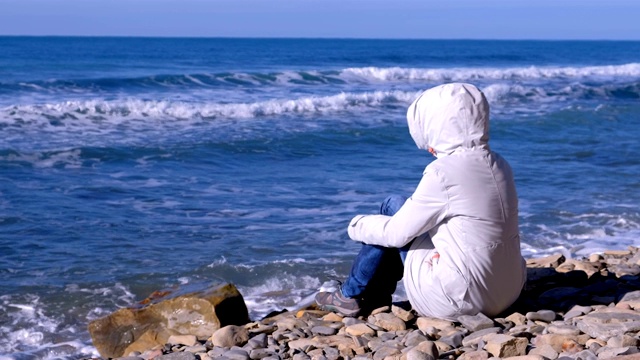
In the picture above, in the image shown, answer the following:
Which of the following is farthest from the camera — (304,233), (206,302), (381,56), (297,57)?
(381,56)

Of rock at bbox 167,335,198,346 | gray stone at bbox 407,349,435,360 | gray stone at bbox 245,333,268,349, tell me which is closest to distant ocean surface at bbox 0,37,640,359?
rock at bbox 167,335,198,346

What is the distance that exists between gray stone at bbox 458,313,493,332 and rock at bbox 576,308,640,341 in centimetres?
43

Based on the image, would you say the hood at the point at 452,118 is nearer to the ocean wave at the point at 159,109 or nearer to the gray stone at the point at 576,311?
the gray stone at the point at 576,311

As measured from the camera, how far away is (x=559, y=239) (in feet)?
25.6

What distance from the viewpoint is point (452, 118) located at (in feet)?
12.9

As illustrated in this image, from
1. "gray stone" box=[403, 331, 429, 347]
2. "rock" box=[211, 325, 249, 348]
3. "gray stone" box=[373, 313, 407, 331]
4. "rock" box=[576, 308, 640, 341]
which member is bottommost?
"rock" box=[211, 325, 249, 348]

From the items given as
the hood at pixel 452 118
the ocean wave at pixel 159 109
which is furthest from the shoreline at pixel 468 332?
the ocean wave at pixel 159 109

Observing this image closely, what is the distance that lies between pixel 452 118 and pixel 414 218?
500mm

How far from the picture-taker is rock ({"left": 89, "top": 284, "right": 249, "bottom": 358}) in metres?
5.06

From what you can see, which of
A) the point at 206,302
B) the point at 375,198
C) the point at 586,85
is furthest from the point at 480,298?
the point at 586,85

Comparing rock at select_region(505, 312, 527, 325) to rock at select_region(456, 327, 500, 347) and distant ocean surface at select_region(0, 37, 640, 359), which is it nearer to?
rock at select_region(456, 327, 500, 347)

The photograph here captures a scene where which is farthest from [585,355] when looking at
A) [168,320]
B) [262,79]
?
[262,79]

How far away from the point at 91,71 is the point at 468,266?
27419 mm

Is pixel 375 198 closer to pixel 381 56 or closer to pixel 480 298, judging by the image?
pixel 480 298
